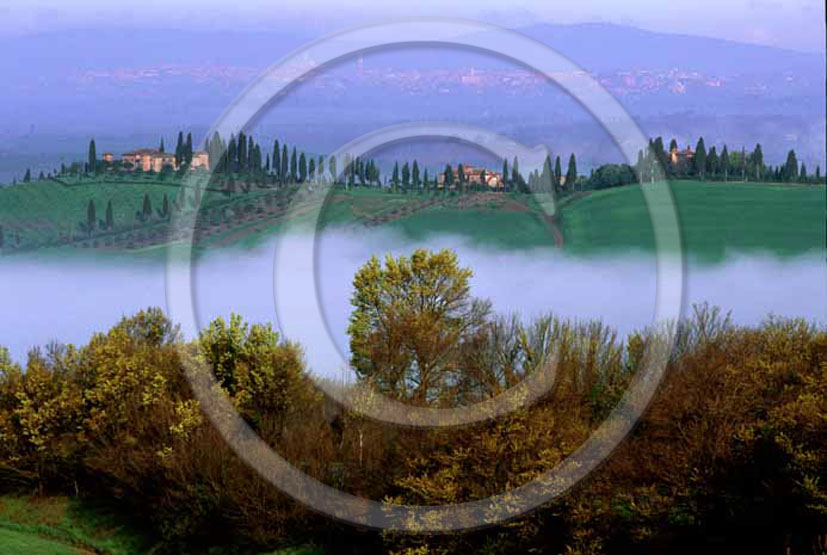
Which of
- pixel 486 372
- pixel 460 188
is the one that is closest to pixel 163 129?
pixel 460 188

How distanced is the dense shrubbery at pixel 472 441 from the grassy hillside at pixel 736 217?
146ft

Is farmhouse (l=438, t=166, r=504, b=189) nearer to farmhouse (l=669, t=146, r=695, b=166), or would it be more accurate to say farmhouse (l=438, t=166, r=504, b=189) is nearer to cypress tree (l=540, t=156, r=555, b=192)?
cypress tree (l=540, t=156, r=555, b=192)

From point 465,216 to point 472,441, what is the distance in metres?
41.7

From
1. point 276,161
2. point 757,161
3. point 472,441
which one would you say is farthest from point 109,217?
point 472,441

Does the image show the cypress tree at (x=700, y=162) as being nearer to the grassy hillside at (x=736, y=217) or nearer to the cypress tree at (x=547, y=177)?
the grassy hillside at (x=736, y=217)

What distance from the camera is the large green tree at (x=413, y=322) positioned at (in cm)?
1986

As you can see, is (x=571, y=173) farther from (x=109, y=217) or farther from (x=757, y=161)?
(x=109, y=217)

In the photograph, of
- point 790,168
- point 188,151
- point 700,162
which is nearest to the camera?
point 188,151

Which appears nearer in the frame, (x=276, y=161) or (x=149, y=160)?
(x=276, y=161)

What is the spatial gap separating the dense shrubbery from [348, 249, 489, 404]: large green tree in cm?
25

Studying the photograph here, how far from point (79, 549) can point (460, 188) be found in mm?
39736

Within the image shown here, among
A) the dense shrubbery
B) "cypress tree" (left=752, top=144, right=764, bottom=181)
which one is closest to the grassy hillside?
"cypress tree" (left=752, top=144, right=764, bottom=181)

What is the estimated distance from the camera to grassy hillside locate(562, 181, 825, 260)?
6631 centimetres

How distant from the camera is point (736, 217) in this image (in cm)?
6994
